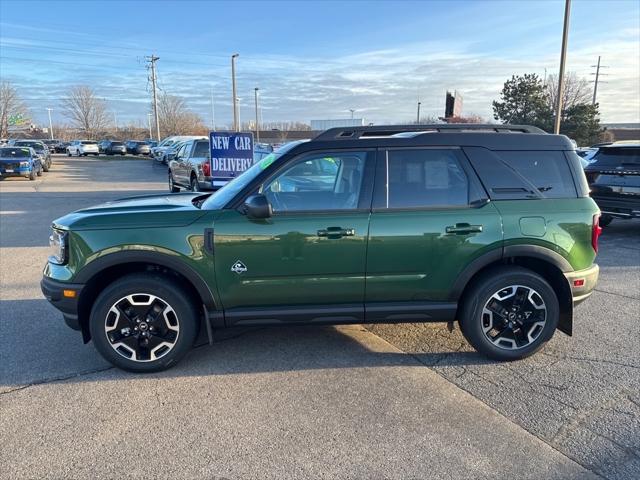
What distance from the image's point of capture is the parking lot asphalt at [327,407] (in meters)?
2.70

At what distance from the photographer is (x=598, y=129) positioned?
135 ft

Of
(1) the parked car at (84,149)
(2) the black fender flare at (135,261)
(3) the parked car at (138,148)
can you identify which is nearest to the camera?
(2) the black fender flare at (135,261)

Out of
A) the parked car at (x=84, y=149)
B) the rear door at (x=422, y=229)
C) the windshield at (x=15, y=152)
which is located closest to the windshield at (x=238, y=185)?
the rear door at (x=422, y=229)

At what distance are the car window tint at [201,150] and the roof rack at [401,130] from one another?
10.8 meters

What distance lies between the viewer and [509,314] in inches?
154

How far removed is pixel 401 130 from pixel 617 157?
6.85 meters

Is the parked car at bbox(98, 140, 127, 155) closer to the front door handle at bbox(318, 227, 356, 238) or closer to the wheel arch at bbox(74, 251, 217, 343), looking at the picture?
the wheel arch at bbox(74, 251, 217, 343)

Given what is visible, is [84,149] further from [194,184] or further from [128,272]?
[128,272]

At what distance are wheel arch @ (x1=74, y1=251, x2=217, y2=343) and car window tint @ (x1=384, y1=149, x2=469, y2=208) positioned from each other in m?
1.64

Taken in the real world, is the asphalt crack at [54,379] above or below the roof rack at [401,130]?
below

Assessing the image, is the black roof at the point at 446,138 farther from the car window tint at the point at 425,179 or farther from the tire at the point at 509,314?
the tire at the point at 509,314

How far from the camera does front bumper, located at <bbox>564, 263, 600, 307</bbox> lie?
390 cm

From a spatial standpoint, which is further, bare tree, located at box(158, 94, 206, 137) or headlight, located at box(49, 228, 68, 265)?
bare tree, located at box(158, 94, 206, 137)

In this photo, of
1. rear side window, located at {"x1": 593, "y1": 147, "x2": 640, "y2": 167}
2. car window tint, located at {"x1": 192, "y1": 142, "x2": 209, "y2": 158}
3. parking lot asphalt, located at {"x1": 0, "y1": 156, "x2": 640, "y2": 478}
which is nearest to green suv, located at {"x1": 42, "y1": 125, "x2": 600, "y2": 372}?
parking lot asphalt, located at {"x1": 0, "y1": 156, "x2": 640, "y2": 478}
